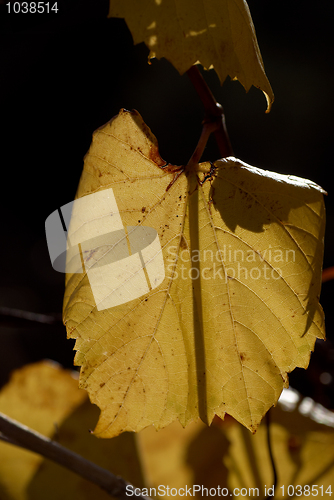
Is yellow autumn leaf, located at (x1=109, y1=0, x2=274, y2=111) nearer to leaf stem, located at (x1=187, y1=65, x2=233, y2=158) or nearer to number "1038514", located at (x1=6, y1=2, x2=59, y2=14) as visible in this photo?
leaf stem, located at (x1=187, y1=65, x2=233, y2=158)

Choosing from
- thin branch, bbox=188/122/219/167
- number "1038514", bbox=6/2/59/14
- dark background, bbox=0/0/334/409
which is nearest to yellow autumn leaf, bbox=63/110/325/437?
thin branch, bbox=188/122/219/167

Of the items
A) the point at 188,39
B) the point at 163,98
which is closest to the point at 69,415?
the point at 188,39

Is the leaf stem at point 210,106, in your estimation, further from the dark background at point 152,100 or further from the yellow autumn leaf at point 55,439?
the dark background at point 152,100

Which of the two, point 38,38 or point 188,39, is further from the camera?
point 38,38

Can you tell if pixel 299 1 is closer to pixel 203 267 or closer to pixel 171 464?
pixel 203 267

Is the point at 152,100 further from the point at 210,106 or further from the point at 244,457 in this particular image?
the point at 244,457

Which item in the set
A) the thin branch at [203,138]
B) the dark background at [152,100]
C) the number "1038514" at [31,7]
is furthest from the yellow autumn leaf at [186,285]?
the dark background at [152,100]

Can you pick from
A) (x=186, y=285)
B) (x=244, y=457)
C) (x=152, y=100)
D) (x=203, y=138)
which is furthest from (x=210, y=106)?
(x=152, y=100)
